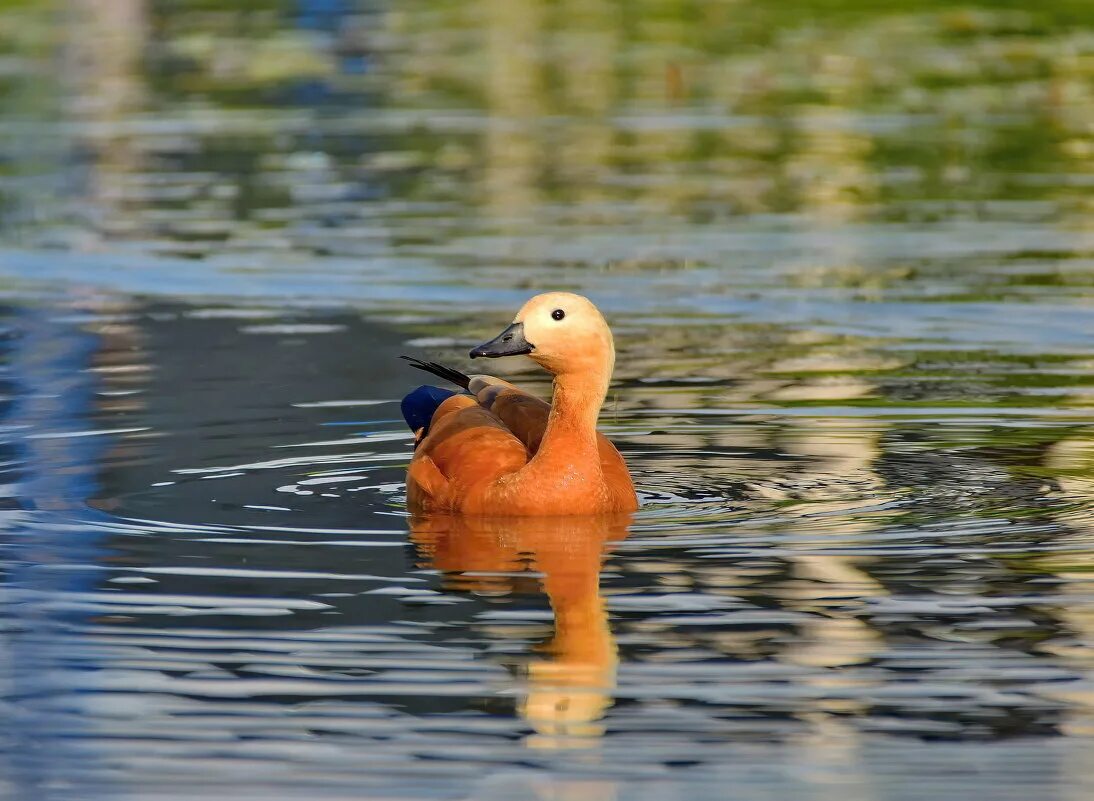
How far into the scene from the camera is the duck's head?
10.3m

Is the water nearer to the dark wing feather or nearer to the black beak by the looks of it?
the dark wing feather

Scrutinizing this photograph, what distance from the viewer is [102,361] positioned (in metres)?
15.0

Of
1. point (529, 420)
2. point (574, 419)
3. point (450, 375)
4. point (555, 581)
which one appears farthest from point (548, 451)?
point (450, 375)

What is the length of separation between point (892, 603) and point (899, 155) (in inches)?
649

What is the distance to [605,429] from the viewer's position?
499 inches

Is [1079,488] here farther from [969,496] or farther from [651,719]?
[651,719]

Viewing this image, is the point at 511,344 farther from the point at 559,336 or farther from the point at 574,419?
the point at 574,419

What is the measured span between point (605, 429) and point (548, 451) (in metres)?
2.26

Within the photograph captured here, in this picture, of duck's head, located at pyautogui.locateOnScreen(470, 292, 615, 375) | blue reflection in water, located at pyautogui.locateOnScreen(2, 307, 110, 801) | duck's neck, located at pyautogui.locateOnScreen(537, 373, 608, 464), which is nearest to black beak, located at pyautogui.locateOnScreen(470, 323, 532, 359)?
duck's head, located at pyautogui.locateOnScreen(470, 292, 615, 375)

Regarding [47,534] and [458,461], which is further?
[458,461]

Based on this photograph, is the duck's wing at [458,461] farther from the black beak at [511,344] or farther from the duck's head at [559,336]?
the black beak at [511,344]

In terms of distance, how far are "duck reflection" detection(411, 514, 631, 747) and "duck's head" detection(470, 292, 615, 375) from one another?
685 millimetres

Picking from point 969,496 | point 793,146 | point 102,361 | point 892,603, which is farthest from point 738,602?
point 793,146

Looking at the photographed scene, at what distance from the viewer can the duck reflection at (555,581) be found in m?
7.43
